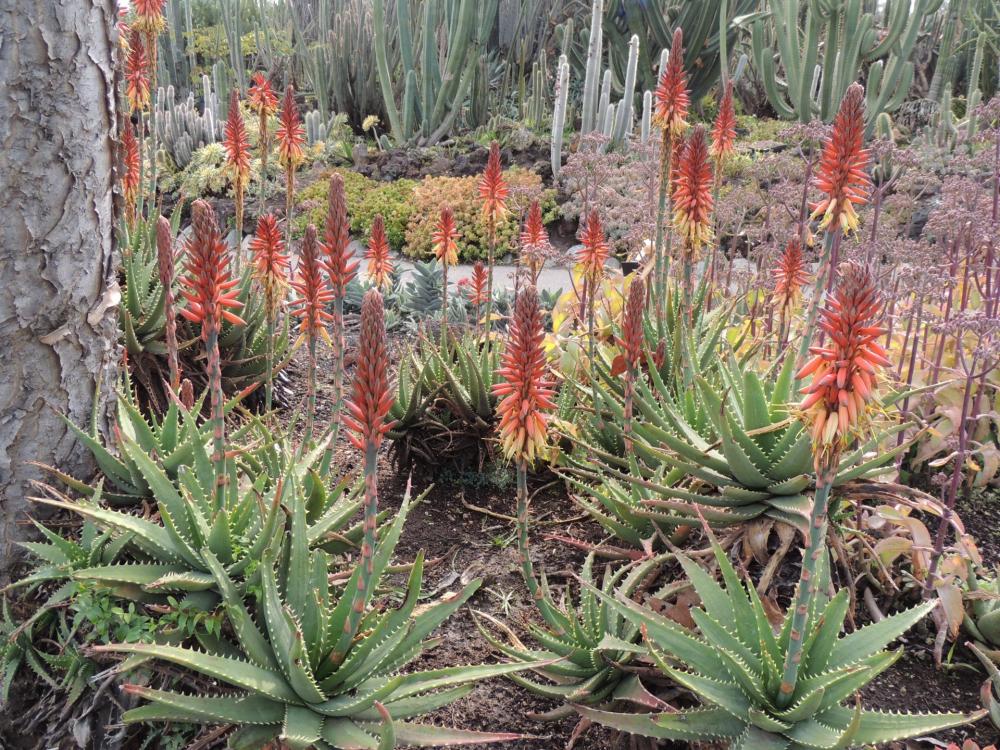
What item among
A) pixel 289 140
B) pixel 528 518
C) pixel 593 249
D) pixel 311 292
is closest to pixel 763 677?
pixel 528 518

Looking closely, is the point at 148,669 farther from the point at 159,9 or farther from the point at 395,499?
the point at 159,9

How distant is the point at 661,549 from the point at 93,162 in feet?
7.51

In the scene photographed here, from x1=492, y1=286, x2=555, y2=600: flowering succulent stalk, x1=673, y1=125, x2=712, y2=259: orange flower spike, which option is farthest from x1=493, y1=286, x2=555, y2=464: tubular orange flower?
x1=673, y1=125, x2=712, y2=259: orange flower spike

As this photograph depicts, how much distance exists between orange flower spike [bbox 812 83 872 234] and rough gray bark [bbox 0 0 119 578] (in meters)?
2.29

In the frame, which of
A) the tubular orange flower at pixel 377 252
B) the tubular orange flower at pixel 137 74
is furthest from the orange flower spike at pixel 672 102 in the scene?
the tubular orange flower at pixel 137 74

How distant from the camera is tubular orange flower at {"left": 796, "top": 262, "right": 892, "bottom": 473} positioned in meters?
1.51

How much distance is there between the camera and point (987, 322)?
2447 mm

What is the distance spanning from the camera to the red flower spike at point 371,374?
157 centimetres

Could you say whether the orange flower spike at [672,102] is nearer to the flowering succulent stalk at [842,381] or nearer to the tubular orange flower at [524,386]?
the tubular orange flower at [524,386]

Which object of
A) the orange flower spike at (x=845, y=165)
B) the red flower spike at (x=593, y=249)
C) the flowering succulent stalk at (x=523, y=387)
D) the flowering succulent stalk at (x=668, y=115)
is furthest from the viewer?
the red flower spike at (x=593, y=249)

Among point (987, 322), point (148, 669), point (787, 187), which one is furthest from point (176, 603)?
point (787, 187)

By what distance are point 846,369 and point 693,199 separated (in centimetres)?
176

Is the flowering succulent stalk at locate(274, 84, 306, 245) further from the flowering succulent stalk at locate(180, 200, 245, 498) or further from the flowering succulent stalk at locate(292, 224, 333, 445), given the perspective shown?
the flowering succulent stalk at locate(180, 200, 245, 498)

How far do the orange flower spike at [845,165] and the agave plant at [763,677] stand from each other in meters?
1.18
